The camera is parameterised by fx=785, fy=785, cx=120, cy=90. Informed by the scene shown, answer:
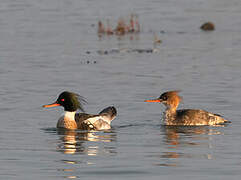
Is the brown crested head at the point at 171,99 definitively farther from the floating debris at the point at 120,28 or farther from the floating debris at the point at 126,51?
the floating debris at the point at 120,28

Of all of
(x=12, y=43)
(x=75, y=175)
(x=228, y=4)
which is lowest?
(x=75, y=175)

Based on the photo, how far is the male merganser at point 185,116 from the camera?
65.5 ft

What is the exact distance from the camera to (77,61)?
3078cm

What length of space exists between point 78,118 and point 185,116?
110 inches

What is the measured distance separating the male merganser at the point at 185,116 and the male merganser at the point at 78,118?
1.54m

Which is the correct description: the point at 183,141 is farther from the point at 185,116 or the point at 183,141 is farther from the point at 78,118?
the point at 78,118

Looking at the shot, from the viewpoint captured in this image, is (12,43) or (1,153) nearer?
(1,153)

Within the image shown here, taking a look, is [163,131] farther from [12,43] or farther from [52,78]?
[12,43]

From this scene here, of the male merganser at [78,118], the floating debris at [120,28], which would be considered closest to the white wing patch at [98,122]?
the male merganser at [78,118]


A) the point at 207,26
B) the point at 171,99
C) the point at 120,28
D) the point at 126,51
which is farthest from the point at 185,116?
the point at 207,26

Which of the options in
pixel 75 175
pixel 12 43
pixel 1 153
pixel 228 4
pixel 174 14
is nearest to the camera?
pixel 75 175

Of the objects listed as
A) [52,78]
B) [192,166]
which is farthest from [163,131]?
[52,78]

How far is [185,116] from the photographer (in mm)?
20281

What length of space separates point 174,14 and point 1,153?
29.0m
